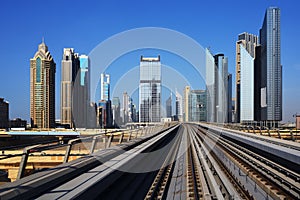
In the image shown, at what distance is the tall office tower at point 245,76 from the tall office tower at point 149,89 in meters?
27.9

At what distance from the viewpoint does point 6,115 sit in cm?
8156

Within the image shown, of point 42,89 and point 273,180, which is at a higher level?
point 42,89

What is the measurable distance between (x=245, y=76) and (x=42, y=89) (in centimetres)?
6124

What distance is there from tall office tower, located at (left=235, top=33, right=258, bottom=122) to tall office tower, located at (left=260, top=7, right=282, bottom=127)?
577 centimetres

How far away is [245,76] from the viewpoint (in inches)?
3991

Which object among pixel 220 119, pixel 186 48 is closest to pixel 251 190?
pixel 186 48

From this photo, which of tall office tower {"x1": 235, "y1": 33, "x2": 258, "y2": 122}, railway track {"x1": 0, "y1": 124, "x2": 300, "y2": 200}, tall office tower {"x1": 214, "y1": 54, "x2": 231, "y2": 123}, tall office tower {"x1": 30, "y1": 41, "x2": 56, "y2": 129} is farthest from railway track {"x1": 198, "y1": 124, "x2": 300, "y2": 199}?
tall office tower {"x1": 214, "y1": 54, "x2": 231, "y2": 123}

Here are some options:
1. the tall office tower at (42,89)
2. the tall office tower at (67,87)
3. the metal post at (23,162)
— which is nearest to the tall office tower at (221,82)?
the tall office tower at (67,87)

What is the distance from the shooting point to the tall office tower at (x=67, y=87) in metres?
64.1

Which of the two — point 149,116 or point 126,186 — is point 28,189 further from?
point 149,116

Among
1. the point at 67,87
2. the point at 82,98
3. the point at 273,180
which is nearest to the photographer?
the point at 273,180

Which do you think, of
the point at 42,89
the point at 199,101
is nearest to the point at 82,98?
the point at 42,89

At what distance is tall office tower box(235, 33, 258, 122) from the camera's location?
90.8 meters

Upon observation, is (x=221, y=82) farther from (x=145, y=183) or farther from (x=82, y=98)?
(x=145, y=183)
